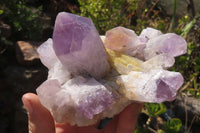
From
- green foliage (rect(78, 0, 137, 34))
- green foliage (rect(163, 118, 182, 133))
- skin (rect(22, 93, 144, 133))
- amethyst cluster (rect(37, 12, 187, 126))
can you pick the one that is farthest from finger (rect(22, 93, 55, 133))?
green foliage (rect(78, 0, 137, 34))

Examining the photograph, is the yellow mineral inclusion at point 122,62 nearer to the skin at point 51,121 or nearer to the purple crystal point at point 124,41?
the purple crystal point at point 124,41

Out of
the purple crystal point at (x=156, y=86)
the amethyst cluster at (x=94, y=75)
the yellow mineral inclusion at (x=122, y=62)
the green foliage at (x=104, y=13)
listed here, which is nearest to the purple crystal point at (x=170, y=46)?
the amethyst cluster at (x=94, y=75)

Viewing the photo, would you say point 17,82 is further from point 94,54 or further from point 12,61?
point 94,54

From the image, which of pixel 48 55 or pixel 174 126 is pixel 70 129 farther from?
pixel 174 126

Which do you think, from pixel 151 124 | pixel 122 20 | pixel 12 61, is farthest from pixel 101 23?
pixel 12 61

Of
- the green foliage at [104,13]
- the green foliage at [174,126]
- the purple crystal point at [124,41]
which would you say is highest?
the purple crystal point at [124,41]
